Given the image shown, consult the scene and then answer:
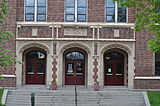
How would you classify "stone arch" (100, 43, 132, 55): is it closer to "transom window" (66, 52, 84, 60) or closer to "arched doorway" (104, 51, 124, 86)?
"arched doorway" (104, 51, 124, 86)

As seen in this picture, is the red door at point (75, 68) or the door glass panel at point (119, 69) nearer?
the red door at point (75, 68)

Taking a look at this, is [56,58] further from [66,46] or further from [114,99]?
[114,99]

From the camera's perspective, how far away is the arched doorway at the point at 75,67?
22.8 m

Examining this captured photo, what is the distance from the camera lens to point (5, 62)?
11203mm

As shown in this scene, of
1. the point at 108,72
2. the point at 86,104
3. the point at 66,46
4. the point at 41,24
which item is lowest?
the point at 86,104

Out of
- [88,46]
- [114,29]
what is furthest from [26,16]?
[114,29]

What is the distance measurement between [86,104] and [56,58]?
459cm

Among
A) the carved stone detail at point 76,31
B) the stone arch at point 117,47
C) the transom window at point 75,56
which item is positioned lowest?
the transom window at point 75,56

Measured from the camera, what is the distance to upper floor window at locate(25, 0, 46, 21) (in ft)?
71.3

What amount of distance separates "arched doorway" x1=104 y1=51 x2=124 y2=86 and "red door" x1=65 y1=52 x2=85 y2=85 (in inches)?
71.1

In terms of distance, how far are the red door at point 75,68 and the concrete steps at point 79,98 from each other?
2090 mm

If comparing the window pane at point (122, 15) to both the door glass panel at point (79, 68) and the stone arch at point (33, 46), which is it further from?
the stone arch at point (33, 46)

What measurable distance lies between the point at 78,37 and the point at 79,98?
182 inches

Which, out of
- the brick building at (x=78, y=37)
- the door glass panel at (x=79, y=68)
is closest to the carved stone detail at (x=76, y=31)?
the brick building at (x=78, y=37)
